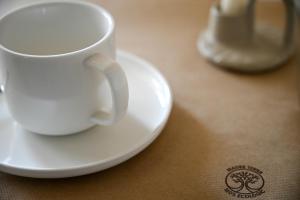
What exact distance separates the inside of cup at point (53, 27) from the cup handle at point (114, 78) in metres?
0.07

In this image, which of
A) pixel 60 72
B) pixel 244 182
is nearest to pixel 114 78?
pixel 60 72

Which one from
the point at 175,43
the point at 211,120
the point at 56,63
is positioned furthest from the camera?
the point at 175,43

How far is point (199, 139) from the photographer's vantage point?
44cm

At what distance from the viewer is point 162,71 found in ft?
1.83

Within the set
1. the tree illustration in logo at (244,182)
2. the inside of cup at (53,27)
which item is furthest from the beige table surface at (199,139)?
the inside of cup at (53,27)

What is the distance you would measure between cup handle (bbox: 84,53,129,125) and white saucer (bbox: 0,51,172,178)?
0.10 ft

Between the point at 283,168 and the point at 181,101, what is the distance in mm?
147

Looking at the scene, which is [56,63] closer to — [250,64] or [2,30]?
[2,30]

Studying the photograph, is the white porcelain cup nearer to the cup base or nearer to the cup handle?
the cup handle

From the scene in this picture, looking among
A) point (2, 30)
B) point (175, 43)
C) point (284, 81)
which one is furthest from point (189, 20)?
point (2, 30)

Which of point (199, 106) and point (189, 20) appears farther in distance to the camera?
point (189, 20)

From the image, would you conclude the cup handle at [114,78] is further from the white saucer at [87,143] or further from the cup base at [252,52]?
the cup base at [252,52]

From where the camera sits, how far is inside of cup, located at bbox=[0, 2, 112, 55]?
446 millimetres

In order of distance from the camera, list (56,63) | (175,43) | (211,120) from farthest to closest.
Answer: (175,43), (211,120), (56,63)
